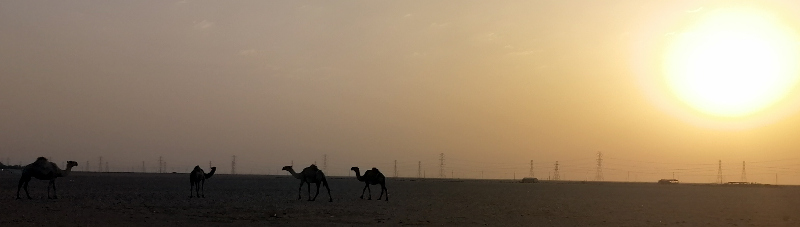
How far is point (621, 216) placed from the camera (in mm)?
29688

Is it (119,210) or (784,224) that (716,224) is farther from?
(119,210)

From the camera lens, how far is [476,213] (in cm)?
2961

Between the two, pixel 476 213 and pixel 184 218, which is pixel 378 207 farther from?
pixel 184 218

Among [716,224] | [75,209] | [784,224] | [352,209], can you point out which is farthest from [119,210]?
[784,224]

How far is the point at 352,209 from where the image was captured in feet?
99.9

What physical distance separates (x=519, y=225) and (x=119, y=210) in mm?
13602

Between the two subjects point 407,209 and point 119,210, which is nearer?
point 119,210

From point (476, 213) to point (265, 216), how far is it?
8.25 meters

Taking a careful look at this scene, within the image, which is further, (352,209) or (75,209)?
(352,209)

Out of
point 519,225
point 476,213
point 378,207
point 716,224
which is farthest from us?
point 378,207

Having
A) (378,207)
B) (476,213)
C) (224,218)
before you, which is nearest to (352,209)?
(378,207)

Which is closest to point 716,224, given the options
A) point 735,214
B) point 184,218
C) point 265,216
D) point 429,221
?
point 735,214

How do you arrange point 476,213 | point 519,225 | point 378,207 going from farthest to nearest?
point 378,207 → point 476,213 → point 519,225

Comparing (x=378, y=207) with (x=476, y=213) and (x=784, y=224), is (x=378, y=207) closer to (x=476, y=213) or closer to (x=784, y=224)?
(x=476, y=213)
